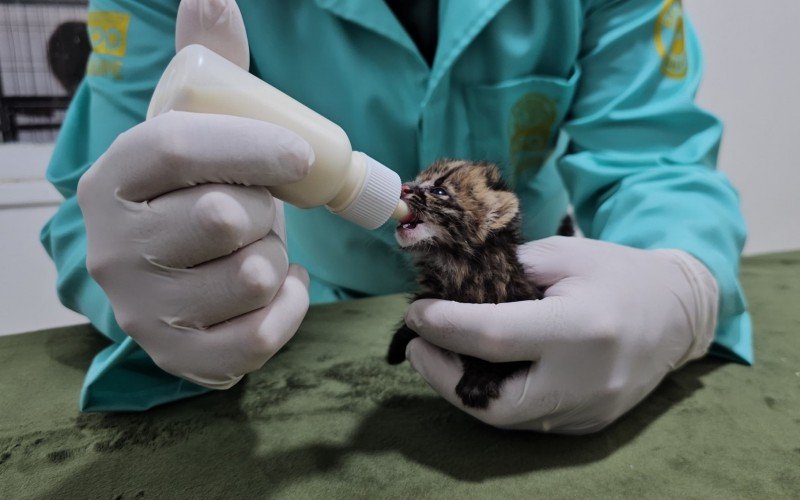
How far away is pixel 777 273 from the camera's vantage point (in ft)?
4.55

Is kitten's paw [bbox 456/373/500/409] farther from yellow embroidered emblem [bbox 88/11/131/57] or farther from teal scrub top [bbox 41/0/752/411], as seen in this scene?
yellow embroidered emblem [bbox 88/11/131/57]

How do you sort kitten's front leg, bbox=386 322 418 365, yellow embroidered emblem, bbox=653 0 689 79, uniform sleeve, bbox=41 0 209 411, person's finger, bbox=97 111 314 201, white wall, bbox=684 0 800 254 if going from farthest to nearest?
white wall, bbox=684 0 800 254, yellow embroidered emblem, bbox=653 0 689 79, uniform sleeve, bbox=41 0 209 411, kitten's front leg, bbox=386 322 418 365, person's finger, bbox=97 111 314 201

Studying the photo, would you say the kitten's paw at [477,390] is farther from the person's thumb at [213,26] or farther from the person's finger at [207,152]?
the person's thumb at [213,26]

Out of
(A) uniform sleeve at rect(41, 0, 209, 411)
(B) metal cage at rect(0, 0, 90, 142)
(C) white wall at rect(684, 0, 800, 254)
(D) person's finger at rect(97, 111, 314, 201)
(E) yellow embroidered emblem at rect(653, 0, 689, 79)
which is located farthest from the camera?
(C) white wall at rect(684, 0, 800, 254)

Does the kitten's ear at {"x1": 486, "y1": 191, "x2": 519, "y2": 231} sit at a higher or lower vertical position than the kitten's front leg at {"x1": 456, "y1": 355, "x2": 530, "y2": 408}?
higher

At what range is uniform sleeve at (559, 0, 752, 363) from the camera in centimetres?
88

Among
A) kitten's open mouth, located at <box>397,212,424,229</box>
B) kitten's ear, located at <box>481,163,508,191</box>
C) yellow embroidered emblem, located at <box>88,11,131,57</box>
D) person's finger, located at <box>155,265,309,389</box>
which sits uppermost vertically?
yellow embroidered emblem, located at <box>88,11,131,57</box>

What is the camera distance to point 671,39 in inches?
39.1

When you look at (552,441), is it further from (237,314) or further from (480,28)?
(480,28)

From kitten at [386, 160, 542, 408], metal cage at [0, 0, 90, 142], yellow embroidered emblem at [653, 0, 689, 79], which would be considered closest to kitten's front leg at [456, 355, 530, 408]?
kitten at [386, 160, 542, 408]

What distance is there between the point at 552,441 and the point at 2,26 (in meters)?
1.89

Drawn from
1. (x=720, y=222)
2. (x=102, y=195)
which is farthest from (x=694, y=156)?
(x=102, y=195)

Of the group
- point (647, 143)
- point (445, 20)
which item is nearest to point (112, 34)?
point (445, 20)

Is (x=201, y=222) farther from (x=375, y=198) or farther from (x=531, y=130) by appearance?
(x=531, y=130)
